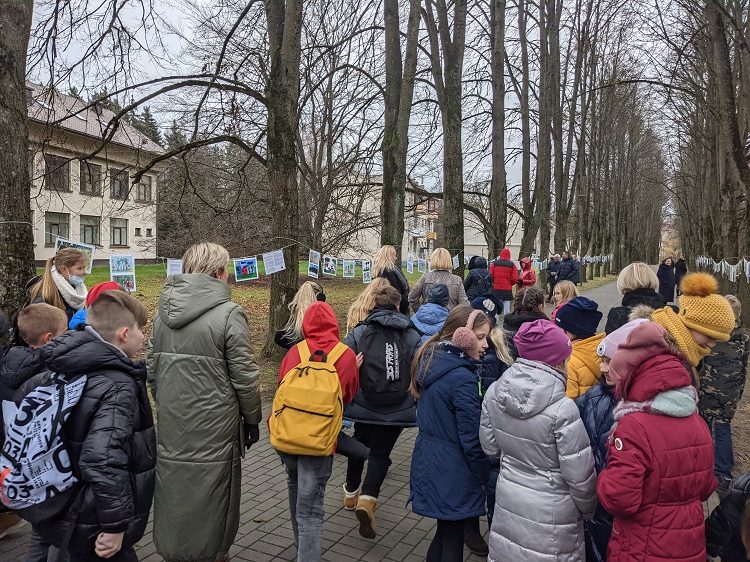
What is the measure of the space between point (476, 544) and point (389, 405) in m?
1.09

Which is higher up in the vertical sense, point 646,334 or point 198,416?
point 646,334

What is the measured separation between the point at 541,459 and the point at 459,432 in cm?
A: 57

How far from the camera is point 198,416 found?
3078mm

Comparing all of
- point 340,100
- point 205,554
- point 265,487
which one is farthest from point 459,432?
point 340,100

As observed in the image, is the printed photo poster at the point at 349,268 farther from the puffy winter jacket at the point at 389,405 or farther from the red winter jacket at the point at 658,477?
the red winter jacket at the point at 658,477

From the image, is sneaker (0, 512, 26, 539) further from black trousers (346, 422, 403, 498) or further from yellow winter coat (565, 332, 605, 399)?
yellow winter coat (565, 332, 605, 399)

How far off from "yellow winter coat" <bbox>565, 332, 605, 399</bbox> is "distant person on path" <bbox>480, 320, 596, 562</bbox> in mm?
1018

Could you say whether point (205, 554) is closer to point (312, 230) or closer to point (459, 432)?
point (459, 432)

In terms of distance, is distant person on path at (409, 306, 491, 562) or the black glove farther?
the black glove

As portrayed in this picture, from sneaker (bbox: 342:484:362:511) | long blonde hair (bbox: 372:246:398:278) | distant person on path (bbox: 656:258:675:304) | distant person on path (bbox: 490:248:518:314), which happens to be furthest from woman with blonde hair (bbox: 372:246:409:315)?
distant person on path (bbox: 656:258:675:304)

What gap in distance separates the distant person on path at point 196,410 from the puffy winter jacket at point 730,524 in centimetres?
233

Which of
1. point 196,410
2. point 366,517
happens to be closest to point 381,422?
point 366,517

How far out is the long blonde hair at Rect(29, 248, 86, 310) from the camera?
176 inches

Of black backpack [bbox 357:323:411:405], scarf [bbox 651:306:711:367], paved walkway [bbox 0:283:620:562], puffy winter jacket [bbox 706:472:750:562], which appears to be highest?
scarf [bbox 651:306:711:367]
